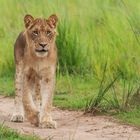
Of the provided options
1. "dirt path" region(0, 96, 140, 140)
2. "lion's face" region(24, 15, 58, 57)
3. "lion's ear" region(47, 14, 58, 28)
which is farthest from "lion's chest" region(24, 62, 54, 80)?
"dirt path" region(0, 96, 140, 140)

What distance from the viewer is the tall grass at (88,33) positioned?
10.1m

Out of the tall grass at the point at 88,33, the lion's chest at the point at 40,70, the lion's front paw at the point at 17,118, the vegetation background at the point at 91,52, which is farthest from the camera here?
the tall grass at the point at 88,33

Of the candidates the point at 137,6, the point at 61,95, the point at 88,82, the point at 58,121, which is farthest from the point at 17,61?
the point at 137,6

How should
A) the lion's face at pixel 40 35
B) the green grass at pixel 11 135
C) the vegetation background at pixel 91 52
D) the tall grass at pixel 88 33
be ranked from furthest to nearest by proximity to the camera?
the tall grass at pixel 88 33 < the vegetation background at pixel 91 52 < the lion's face at pixel 40 35 < the green grass at pixel 11 135

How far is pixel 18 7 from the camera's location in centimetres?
1302

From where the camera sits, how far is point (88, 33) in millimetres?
11406

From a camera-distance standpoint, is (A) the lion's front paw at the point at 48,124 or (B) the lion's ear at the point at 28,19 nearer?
(A) the lion's front paw at the point at 48,124

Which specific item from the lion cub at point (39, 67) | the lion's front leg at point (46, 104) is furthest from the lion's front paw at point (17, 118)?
the lion's front leg at point (46, 104)

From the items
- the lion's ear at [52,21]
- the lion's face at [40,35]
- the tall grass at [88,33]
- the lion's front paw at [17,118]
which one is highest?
the lion's ear at [52,21]

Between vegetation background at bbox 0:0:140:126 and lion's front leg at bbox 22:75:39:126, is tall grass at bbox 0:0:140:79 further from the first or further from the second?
lion's front leg at bbox 22:75:39:126

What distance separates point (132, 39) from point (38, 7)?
2.58 metres

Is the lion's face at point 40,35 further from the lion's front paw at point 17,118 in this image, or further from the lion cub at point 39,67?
the lion's front paw at point 17,118

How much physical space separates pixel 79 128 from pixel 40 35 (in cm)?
99

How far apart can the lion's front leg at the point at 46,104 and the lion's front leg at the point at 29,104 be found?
0.23 feet
